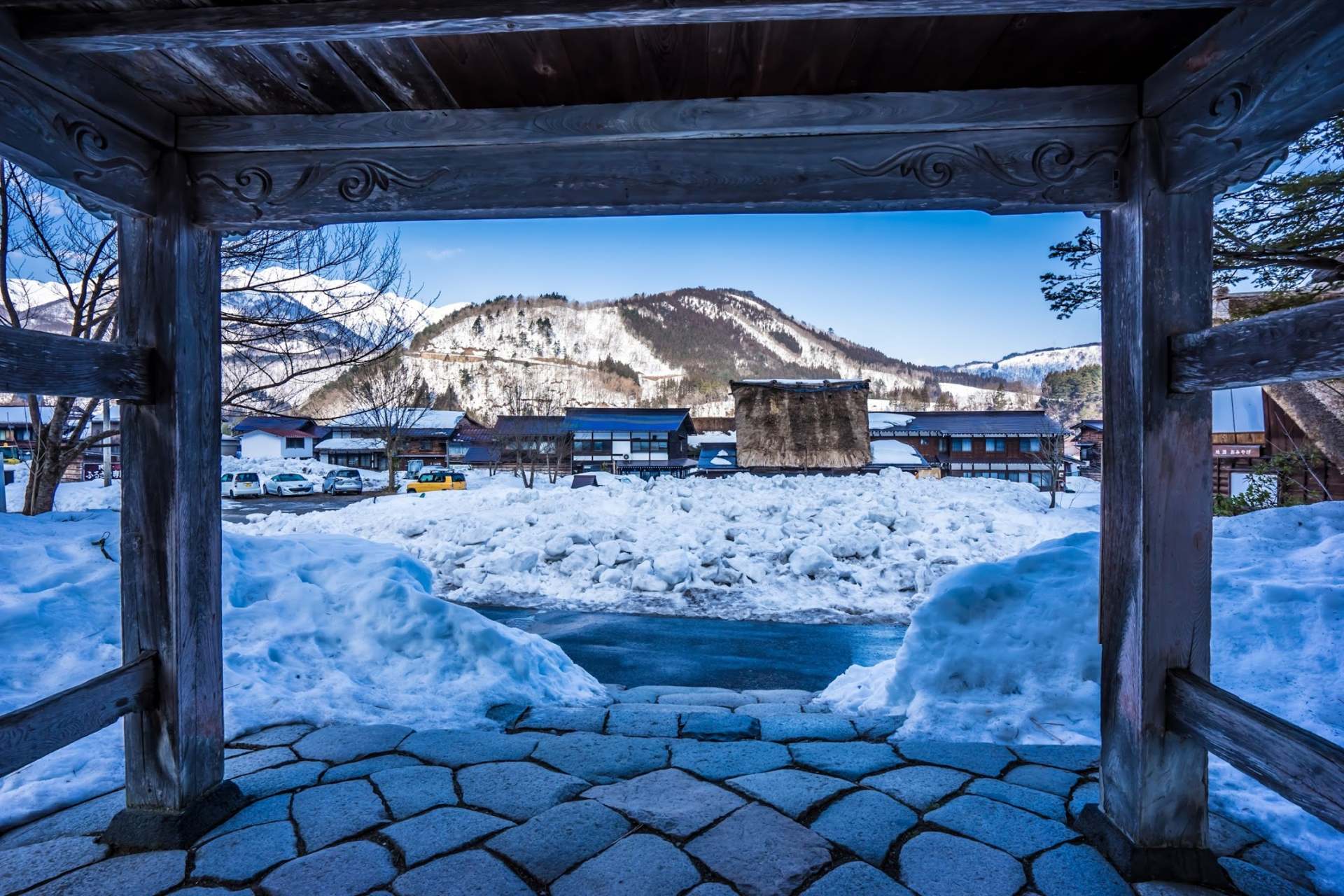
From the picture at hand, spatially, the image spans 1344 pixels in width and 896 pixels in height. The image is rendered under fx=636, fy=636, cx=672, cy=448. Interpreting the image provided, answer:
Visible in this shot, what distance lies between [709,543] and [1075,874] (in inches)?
295

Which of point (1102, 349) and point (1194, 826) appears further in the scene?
point (1102, 349)

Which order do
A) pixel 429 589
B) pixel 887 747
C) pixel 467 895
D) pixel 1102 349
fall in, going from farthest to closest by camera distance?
1. pixel 429 589
2. pixel 887 747
3. pixel 1102 349
4. pixel 467 895

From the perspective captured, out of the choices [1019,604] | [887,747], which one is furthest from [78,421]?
[1019,604]

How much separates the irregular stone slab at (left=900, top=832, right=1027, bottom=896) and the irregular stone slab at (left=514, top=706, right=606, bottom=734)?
166cm

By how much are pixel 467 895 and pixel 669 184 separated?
7.87 ft

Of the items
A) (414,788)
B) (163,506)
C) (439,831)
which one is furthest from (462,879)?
(163,506)

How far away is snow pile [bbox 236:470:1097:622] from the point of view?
26.6 ft

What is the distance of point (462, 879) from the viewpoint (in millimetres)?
1989

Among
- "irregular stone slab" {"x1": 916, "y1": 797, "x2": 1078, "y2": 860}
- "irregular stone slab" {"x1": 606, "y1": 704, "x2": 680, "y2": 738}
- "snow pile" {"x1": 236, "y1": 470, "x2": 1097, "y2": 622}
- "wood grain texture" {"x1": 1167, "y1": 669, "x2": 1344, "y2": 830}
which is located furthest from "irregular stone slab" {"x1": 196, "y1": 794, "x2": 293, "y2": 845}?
"snow pile" {"x1": 236, "y1": 470, "x2": 1097, "y2": 622}

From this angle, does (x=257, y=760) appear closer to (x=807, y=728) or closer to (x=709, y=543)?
(x=807, y=728)

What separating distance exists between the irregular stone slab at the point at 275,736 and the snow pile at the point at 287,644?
54mm

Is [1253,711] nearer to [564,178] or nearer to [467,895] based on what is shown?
[467,895]

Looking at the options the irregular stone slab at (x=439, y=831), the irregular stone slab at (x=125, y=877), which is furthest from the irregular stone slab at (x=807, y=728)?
the irregular stone slab at (x=125, y=877)

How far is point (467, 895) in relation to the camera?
1908 mm
